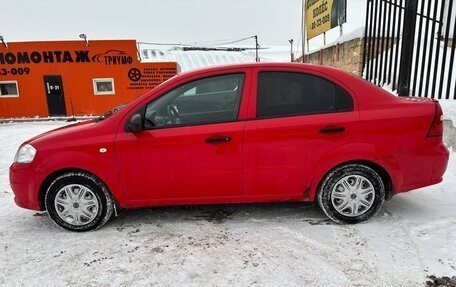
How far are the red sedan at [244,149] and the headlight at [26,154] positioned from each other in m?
0.01

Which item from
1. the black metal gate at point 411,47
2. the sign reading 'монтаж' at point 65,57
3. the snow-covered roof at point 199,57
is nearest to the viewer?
the black metal gate at point 411,47

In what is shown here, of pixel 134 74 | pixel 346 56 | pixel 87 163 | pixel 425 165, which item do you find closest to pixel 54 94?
pixel 134 74

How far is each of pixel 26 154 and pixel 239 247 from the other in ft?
7.59

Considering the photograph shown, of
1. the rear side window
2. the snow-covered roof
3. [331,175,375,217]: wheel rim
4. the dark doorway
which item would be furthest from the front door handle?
the snow-covered roof

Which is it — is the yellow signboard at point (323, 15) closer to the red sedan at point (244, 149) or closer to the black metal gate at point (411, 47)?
the black metal gate at point (411, 47)

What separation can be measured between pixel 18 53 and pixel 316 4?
13.1 meters

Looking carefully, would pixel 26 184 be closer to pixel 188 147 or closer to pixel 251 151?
pixel 188 147

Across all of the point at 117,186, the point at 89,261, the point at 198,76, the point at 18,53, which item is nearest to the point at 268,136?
the point at 198,76

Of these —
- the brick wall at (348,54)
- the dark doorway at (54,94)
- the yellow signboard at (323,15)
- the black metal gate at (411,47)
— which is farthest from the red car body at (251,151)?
the dark doorway at (54,94)

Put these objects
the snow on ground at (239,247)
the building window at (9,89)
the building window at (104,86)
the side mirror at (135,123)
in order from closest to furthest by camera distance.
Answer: the snow on ground at (239,247) → the side mirror at (135,123) → the building window at (9,89) → the building window at (104,86)

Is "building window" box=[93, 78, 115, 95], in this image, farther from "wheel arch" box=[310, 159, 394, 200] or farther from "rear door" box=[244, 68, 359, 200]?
"wheel arch" box=[310, 159, 394, 200]

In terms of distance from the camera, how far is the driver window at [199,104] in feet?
11.1

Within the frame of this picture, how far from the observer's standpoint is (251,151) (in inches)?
131

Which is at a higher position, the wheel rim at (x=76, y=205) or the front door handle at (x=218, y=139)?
the front door handle at (x=218, y=139)
